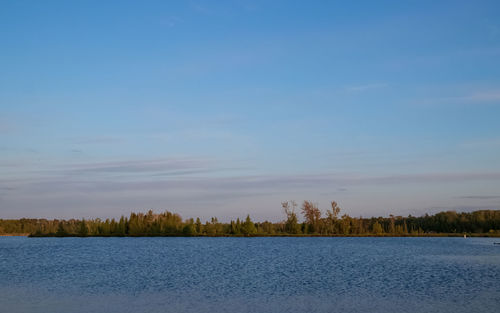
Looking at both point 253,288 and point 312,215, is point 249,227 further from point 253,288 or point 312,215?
point 253,288

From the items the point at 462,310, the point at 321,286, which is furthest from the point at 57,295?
the point at 462,310

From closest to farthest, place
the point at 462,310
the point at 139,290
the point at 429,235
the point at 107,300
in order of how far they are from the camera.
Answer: the point at 462,310 → the point at 107,300 → the point at 139,290 → the point at 429,235

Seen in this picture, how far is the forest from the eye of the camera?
149 meters

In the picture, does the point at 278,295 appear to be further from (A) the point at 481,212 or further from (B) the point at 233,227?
(A) the point at 481,212

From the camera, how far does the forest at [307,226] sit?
149 metres

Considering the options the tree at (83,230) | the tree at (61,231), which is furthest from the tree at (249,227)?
the tree at (61,231)

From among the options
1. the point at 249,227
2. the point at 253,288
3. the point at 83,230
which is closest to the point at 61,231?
the point at 83,230

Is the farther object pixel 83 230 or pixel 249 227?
pixel 83 230

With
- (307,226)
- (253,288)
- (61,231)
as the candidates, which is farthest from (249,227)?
(253,288)

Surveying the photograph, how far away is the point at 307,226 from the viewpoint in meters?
151

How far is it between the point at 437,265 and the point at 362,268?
392 inches

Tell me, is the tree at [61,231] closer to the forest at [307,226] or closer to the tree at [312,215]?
the forest at [307,226]

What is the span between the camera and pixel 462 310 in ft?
86.1

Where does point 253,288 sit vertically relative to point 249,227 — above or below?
below
